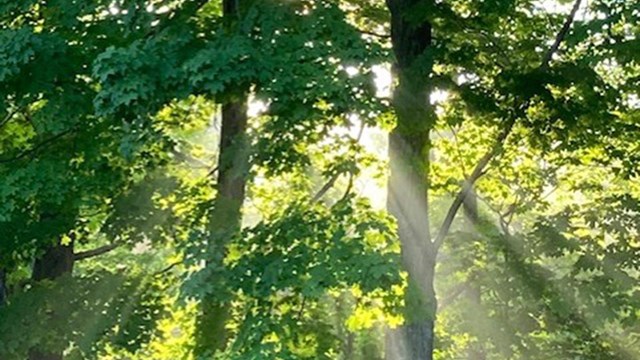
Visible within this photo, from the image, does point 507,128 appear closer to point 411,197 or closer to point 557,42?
point 557,42

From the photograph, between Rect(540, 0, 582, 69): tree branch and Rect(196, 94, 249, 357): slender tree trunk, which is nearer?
Rect(196, 94, 249, 357): slender tree trunk

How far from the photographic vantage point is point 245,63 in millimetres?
6785

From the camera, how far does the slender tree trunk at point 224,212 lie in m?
7.51

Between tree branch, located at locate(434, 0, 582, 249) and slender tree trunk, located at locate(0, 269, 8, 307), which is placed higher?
tree branch, located at locate(434, 0, 582, 249)

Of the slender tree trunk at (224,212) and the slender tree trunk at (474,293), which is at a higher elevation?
the slender tree trunk at (474,293)

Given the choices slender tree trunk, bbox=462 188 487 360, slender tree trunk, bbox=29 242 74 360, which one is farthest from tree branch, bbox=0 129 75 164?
slender tree trunk, bbox=462 188 487 360

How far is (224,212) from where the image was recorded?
28.1 ft

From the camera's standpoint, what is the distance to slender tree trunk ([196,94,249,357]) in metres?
7.51

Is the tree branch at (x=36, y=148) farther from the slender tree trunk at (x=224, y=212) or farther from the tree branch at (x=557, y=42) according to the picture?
the tree branch at (x=557, y=42)

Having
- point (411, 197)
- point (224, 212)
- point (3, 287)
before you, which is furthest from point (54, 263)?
point (411, 197)

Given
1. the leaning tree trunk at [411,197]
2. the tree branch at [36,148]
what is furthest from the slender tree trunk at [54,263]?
the leaning tree trunk at [411,197]

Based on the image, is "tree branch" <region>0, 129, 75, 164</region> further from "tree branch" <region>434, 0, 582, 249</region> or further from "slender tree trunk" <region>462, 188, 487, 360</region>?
"slender tree trunk" <region>462, 188, 487, 360</region>

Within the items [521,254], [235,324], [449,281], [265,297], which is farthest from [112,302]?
[449,281]

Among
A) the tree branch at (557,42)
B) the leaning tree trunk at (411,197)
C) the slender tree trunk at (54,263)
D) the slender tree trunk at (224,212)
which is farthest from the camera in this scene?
the slender tree trunk at (54,263)
